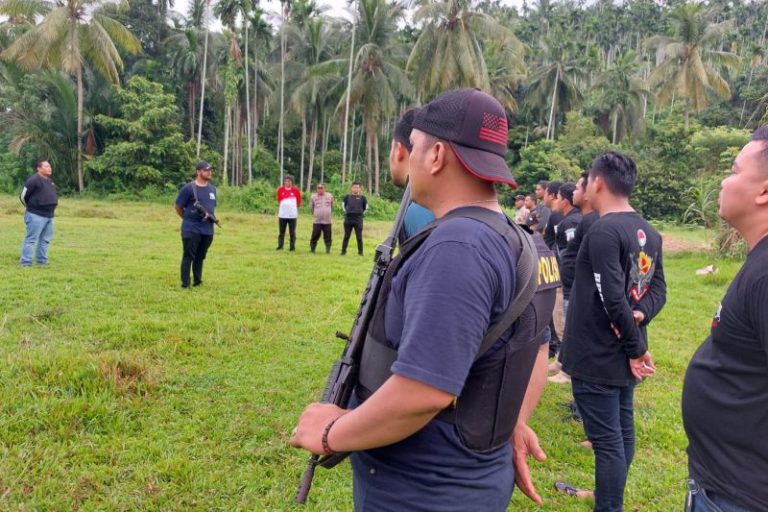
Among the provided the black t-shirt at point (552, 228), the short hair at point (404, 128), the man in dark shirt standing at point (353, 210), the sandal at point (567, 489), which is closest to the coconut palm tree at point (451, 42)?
the man in dark shirt standing at point (353, 210)

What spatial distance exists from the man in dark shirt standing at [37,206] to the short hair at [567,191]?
7634 millimetres

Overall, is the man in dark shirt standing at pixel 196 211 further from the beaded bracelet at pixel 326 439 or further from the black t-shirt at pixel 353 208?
the beaded bracelet at pixel 326 439

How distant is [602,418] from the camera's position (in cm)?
266

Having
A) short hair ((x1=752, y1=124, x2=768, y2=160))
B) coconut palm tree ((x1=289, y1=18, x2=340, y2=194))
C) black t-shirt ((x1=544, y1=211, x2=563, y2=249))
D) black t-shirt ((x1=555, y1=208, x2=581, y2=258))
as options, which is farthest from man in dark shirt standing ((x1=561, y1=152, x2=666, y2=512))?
coconut palm tree ((x1=289, y1=18, x2=340, y2=194))

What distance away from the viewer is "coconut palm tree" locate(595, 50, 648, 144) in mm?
36906

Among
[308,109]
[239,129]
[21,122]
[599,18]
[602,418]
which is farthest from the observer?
[599,18]

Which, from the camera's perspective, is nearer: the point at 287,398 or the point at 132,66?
the point at 287,398

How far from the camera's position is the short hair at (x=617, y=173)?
280cm

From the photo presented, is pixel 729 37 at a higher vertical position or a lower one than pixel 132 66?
higher

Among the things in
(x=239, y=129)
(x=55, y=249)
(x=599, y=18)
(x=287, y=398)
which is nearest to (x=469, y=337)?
(x=287, y=398)

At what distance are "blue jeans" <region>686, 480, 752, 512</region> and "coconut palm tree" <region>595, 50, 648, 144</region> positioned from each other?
132 feet

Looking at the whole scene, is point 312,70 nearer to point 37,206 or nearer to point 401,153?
point 37,206

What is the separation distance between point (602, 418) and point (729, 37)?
189 feet

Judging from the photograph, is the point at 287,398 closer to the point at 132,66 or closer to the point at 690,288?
the point at 690,288
